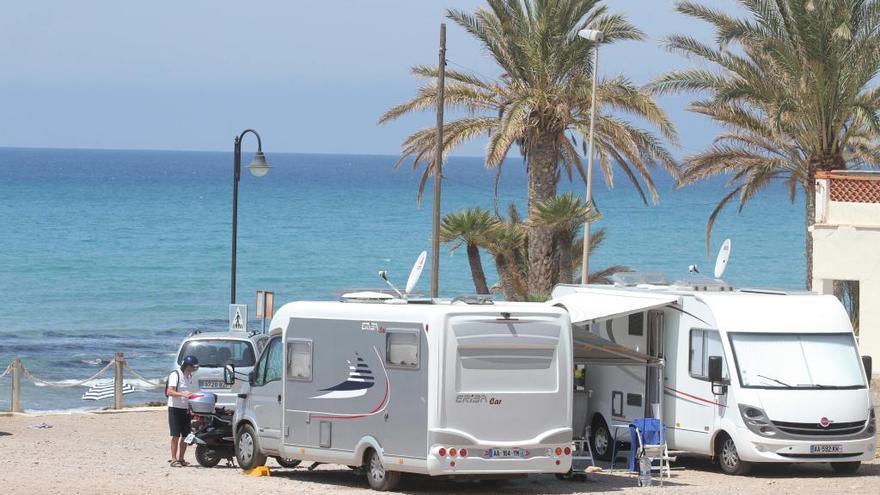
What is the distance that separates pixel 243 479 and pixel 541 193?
577 inches

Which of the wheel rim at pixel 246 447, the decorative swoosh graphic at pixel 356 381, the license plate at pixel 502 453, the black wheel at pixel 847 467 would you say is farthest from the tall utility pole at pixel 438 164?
the license plate at pixel 502 453

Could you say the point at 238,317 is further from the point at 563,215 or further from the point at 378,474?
the point at 378,474

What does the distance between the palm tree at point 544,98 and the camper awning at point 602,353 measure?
10081mm

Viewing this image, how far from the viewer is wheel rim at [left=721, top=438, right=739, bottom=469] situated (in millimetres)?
20078

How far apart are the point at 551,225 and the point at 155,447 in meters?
10.7

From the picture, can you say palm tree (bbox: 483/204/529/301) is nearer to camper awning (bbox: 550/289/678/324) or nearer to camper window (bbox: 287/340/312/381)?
camper awning (bbox: 550/289/678/324)

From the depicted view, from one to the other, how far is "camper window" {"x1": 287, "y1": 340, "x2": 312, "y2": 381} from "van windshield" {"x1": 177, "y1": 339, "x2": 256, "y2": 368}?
5700mm

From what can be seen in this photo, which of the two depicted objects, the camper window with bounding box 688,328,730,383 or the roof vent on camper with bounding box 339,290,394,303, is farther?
the camper window with bounding box 688,328,730,383

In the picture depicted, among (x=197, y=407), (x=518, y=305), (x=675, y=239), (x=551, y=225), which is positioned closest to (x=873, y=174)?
(x=551, y=225)

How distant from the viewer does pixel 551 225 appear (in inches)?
1219

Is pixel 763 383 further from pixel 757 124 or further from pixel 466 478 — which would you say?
pixel 757 124

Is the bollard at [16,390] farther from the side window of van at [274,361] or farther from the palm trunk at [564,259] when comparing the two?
the side window of van at [274,361]

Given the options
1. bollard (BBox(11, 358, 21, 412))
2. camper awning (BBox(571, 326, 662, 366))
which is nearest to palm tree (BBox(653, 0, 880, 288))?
camper awning (BBox(571, 326, 662, 366))

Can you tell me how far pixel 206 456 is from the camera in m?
21.0
